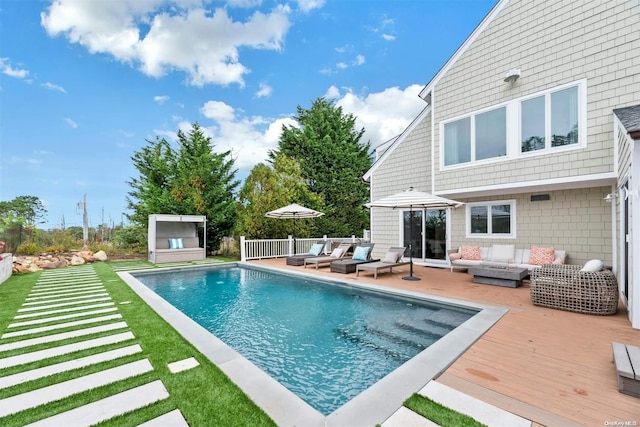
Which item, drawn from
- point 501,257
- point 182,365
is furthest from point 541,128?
point 182,365

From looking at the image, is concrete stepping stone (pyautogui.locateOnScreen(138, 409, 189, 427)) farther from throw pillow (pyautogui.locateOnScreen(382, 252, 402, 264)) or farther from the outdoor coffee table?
throw pillow (pyautogui.locateOnScreen(382, 252, 402, 264))

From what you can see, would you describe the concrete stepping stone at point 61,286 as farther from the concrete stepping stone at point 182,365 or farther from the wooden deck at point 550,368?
the wooden deck at point 550,368

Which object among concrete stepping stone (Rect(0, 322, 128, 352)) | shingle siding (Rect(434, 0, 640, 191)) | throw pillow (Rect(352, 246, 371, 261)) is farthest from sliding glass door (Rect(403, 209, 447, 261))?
concrete stepping stone (Rect(0, 322, 128, 352))

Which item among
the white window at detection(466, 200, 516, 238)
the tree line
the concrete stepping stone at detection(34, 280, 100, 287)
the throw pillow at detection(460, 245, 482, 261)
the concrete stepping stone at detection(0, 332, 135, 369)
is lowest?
the concrete stepping stone at detection(34, 280, 100, 287)

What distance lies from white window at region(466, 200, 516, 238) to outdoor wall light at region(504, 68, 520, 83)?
136 inches

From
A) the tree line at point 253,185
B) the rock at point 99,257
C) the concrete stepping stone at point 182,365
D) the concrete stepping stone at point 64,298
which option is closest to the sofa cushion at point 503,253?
the concrete stepping stone at point 182,365

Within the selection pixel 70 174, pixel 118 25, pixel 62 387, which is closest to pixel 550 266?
pixel 62 387

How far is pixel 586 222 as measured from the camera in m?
7.34

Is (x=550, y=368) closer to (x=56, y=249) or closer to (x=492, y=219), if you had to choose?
(x=492, y=219)

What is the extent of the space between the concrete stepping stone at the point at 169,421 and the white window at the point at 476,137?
29.5ft

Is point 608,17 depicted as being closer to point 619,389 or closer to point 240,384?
point 619,389

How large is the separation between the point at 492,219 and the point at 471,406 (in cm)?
806

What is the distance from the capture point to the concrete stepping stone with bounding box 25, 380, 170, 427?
2.18 meters

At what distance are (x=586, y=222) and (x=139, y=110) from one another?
66.2 ft
